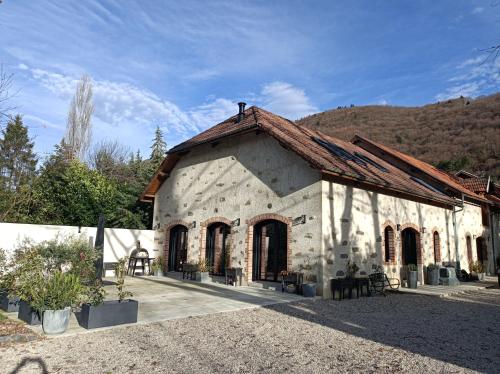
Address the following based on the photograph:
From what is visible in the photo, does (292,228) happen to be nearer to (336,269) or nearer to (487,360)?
(336,269)

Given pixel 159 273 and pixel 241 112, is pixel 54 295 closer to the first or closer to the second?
pixel 159 273

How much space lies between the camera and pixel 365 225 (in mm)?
10758

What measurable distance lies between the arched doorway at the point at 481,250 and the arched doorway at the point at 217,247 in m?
14.1

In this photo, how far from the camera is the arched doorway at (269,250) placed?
418 inches

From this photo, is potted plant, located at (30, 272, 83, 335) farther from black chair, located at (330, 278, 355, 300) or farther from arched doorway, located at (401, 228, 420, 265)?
arched doorway, located at (401, 228, 420, 265)

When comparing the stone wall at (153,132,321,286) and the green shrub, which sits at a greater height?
the stone wall at (153,132,321,286)

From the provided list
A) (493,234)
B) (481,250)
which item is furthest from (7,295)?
(493,234)

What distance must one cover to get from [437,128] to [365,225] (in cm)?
5224

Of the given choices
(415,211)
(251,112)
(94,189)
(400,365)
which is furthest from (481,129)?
(400,365)

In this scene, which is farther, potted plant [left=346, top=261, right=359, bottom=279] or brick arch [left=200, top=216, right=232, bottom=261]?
brick arch [left=200, top=216, right=232, bottom=261]

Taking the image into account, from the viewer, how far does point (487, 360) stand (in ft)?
15.1

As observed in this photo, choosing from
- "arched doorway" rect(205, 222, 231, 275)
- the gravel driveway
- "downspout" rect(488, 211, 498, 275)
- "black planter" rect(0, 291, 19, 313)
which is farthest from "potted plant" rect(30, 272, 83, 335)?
"downspout" rect(488, 211, 498, 275)

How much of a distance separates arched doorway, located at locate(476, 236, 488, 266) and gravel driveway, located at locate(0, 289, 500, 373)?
13.4 metres

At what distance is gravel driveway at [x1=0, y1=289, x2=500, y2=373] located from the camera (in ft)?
13.7
